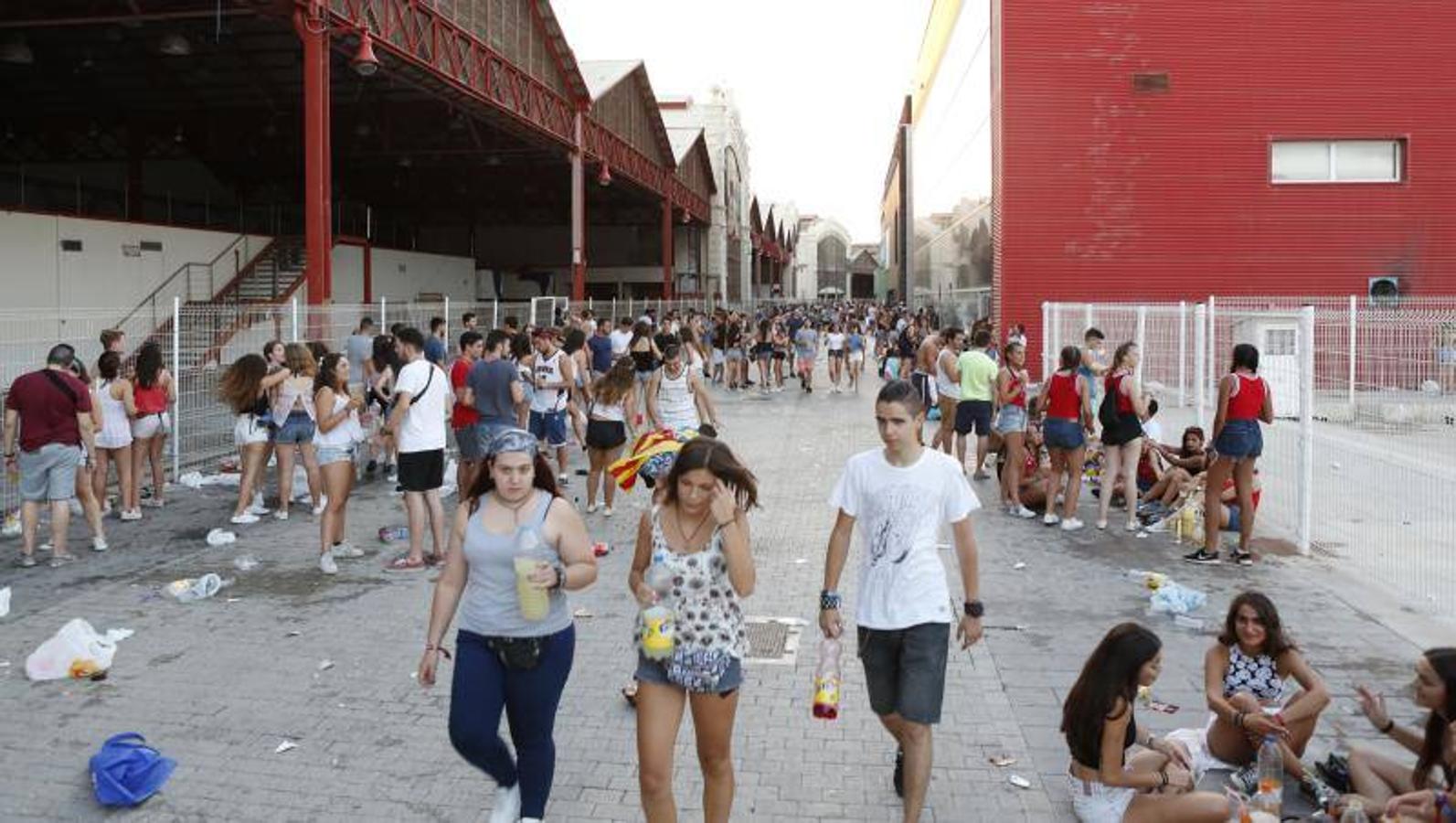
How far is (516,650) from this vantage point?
163 inches

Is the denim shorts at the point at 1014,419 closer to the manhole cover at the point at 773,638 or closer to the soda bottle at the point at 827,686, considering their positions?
the manhole cover at the point at 773,638

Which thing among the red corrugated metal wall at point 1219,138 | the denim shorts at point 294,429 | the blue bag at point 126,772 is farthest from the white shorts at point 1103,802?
the red corrugated metal wall at point 1219,138

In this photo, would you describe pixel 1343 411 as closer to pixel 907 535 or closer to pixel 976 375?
pixel 976 375

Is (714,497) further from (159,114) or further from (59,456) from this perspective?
(159,114)

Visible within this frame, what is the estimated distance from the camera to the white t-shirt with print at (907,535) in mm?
4301

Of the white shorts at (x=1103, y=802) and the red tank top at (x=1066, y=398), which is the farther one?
the red tank top at (x=1066, y=398)

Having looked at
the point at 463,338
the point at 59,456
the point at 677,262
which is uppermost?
the point at 677,262

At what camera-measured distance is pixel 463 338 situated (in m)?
11.3

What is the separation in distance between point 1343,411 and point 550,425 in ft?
40.1

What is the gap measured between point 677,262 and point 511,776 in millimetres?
50460

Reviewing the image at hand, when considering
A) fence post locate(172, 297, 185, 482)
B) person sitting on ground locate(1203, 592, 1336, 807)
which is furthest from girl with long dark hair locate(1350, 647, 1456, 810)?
fence post locate(172, 297, 185, 482)

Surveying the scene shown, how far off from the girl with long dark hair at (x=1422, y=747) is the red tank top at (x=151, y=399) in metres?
9.95

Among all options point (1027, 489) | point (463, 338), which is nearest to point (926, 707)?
point (1027, 489)

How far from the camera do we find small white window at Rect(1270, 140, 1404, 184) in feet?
79.7
